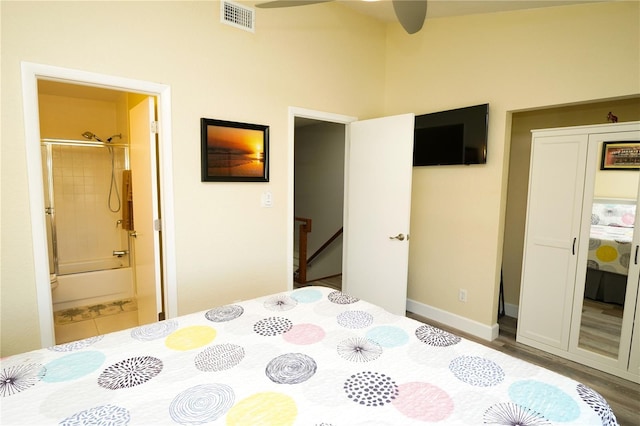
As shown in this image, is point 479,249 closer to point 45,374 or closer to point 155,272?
point 155,272

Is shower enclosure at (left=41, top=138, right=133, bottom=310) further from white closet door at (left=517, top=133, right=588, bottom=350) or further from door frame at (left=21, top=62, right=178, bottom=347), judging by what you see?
white closet door at (left=517, top=133, right=588, bottom=350)

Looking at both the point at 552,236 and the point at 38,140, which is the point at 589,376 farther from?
the point at 38,140

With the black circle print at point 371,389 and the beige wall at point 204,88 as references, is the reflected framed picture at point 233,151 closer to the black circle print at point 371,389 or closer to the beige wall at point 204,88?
the beige wall at point 204,88

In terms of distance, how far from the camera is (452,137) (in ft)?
9.56

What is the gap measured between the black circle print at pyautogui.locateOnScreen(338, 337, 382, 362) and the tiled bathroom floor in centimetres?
263

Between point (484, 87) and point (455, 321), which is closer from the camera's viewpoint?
point (484, 87)

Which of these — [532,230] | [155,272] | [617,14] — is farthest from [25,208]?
[617,14]

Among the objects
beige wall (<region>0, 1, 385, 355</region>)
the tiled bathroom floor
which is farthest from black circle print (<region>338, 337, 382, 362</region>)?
the tiled bathroom floor

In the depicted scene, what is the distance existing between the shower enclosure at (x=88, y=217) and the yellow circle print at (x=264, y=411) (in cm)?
344

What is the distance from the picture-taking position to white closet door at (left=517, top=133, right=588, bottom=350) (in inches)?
95.0

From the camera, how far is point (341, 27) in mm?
3016

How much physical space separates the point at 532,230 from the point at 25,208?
3.43 meters

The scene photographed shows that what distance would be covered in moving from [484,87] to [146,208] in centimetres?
292

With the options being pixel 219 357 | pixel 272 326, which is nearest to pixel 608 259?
pixel 272 326
